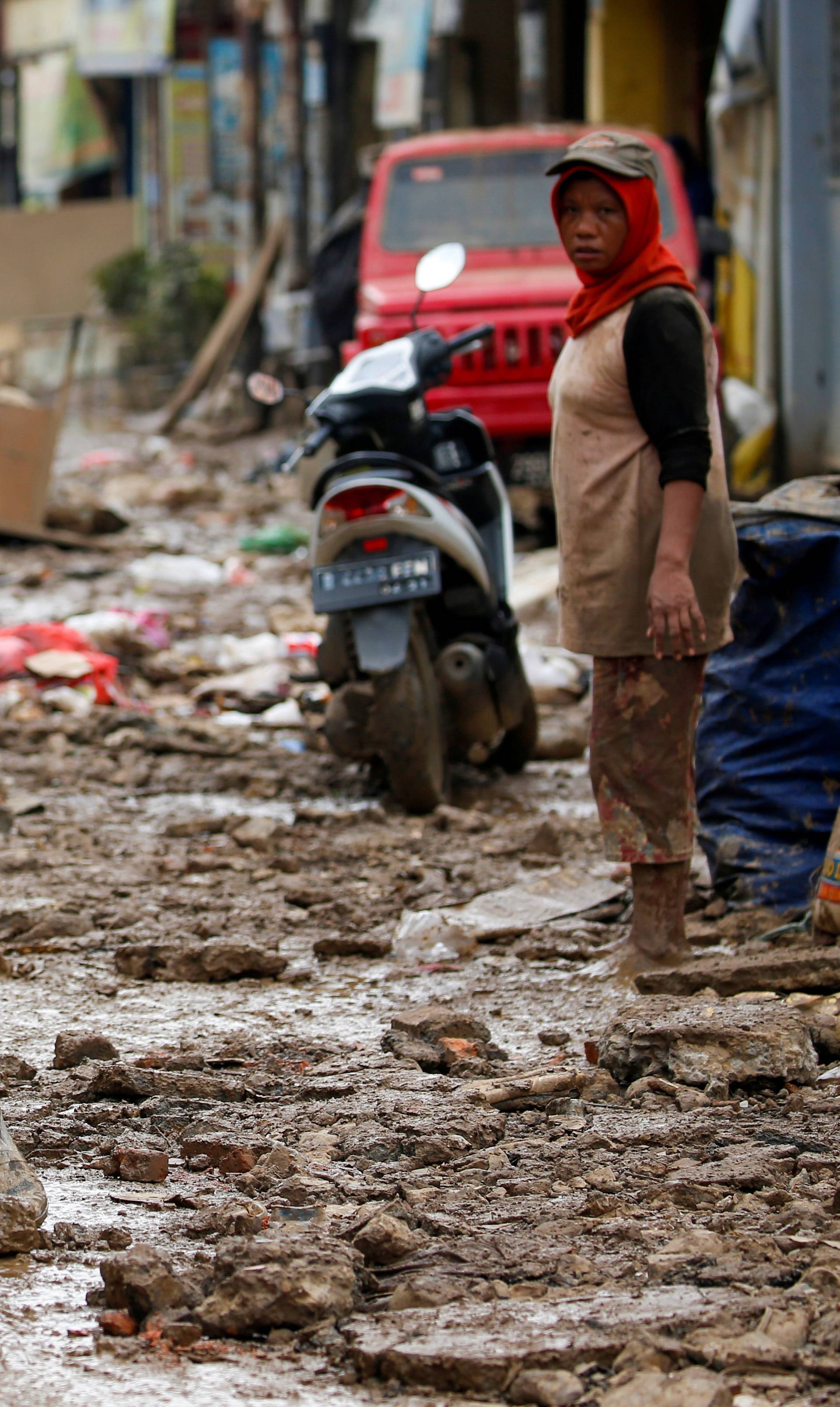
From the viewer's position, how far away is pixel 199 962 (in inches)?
160

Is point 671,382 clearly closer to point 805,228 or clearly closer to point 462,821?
point 462,821

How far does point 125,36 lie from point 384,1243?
2492 centimetres

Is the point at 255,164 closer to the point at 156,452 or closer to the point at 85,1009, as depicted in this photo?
the point at 156,452

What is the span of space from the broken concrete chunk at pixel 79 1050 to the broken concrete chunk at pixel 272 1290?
1093mm

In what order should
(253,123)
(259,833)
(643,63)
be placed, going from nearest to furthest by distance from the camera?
(259,833) < (643,63) < (253,123)

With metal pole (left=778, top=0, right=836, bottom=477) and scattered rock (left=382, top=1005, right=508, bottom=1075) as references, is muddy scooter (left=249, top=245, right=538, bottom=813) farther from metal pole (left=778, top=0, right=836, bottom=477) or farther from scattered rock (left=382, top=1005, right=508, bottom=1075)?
metal pole (left=778, top=0, right=836, bottom=477)

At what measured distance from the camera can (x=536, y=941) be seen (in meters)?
4.34

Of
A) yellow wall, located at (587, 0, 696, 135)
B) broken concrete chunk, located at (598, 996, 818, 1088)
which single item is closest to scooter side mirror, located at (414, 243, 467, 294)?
broken concrete chunk, located at (598, 996, 818, 1088)

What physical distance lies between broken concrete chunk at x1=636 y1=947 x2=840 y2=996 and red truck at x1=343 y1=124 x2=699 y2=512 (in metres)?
6.58

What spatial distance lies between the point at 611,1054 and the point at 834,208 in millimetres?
8167

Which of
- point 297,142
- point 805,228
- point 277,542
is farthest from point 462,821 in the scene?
point 297,142

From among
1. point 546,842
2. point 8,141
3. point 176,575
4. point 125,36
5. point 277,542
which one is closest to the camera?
point 546,842

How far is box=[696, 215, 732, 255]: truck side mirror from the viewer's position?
10.5m

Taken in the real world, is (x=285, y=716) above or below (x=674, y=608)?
below
